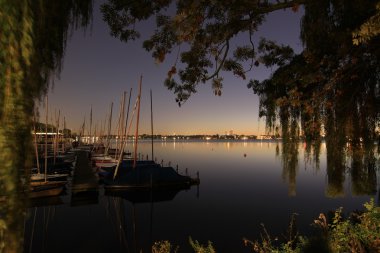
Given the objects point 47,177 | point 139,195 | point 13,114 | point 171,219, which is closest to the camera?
point 13,114

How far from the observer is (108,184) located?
3005cm

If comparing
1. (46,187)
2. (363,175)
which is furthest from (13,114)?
(46,187)

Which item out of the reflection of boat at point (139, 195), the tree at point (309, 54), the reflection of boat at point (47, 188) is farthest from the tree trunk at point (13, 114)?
the reflection of boat at point (139, 195)

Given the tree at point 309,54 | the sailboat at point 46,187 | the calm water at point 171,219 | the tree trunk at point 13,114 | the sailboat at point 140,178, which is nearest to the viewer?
the tree trunk at point 13,114

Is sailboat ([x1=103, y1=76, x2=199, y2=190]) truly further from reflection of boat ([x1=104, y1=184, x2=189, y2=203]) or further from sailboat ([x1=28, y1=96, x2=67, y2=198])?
sailboat ([x1=28, y1=96, x2=67, y2=198])

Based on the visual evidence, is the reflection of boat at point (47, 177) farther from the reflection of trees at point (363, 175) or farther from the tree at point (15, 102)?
the tree at point (15, 102)

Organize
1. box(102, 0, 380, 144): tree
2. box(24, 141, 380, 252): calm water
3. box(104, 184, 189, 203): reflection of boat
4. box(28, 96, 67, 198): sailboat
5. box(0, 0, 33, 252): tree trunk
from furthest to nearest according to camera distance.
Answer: box(104, 184, 189, 203): reflection of boat < box(28, 96, 67, 198): sailboat < box(24, 141, 380, 252): calm water < box(102, 0, 380, 144): tree < box(0, 0, 33, 252): tree trunk

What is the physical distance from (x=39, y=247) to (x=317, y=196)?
30181 mm

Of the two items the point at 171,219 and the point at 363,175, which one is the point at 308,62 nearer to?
the point at 363,175

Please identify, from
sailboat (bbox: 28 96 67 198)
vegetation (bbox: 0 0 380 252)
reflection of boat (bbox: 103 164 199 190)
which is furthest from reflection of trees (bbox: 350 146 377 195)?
sailboat (bbox: 28 96 67 198)

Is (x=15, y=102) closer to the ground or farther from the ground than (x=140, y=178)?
farther from the ground

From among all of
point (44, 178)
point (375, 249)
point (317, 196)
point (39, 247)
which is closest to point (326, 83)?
point (375, 249)

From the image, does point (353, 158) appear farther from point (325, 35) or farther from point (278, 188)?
point (278, 188)

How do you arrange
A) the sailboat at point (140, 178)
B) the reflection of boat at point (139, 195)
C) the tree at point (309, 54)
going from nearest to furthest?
the tree at point (309, 54) < the reflection of boat at point (139, 195) < the sailboat at point (140, 178)
